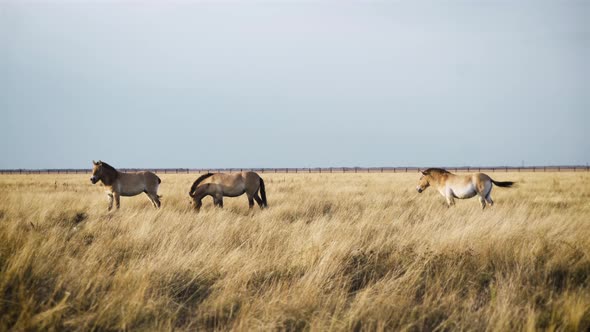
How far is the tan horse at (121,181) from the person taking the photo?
12.1 meters

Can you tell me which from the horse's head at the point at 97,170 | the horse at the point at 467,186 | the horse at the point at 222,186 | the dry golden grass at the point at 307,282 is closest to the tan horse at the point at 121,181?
the horse's head at the point at 97,170

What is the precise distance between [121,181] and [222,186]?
305cm

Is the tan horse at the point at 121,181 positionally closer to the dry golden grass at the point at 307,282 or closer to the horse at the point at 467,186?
the dry golden grass at the point at 307,282

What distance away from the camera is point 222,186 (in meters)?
12.3

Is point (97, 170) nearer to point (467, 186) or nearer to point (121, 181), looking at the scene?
point (121, 181)

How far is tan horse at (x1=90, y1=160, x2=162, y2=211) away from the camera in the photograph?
39.7 ft

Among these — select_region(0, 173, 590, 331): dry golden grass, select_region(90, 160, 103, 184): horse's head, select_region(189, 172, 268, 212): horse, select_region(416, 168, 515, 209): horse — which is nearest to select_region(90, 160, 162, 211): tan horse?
select_region(90, 160, 103, 184): horse's head

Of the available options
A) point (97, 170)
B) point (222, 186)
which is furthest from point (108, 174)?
point (222, 186)

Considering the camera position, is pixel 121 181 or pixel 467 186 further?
pixel 121 181

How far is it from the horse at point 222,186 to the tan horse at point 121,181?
62.3 inches

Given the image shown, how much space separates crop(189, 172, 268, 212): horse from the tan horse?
1582mm

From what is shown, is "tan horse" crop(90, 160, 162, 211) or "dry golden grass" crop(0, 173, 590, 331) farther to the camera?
"tan horse" crop(90, 160, 162, 211)

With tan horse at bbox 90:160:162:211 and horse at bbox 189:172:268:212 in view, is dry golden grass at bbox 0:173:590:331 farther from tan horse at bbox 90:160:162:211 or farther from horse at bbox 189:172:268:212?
tan horse at bbox 90:160:162:211

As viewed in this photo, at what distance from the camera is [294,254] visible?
5359 millimetres
